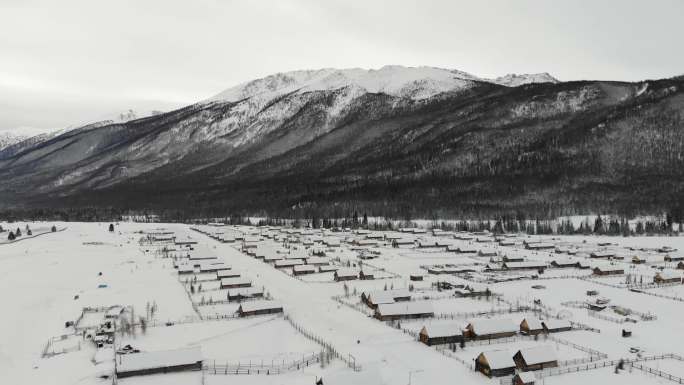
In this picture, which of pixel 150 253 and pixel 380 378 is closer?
pixel 380 378

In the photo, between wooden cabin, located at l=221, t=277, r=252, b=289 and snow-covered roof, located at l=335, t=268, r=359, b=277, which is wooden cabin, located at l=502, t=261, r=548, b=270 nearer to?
snow-covered roof, located at l=335, t=268, r=359, b=277

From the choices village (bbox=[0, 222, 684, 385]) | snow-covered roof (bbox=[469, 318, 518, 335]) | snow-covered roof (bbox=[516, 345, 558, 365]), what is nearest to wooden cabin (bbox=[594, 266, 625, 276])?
village (bbox=[0, 222, 684, 385])

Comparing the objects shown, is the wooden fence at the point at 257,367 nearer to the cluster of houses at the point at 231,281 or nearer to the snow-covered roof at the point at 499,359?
the snow-covered roof at the point at 499,359

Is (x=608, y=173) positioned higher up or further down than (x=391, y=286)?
higher up

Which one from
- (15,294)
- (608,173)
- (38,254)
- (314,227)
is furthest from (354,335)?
(608,173)

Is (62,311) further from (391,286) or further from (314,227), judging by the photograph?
(314,227)

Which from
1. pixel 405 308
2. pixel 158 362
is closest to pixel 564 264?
pixel 405 308
